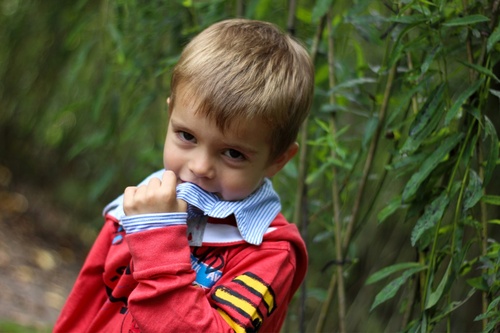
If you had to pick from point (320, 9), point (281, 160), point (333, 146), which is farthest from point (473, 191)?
point (320, 9)

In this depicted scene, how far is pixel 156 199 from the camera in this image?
1429 mm

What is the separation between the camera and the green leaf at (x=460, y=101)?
4.98 ft

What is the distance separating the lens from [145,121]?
11.1 feet

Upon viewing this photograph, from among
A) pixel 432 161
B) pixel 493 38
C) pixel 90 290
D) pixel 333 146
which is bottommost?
pixel 90 290

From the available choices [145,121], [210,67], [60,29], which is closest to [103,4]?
[145,121]

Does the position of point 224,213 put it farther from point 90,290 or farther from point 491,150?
point 491,150

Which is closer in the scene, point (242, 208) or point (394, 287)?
point (242, 208)

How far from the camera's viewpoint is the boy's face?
1.44 metres

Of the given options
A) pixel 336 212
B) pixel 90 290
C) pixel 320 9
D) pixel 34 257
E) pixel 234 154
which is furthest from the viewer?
pixel 34 257

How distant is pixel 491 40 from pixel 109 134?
5.51 feet

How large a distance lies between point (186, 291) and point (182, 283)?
20mm

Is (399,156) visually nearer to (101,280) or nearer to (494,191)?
(494,191)

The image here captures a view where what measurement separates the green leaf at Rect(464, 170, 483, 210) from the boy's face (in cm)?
41

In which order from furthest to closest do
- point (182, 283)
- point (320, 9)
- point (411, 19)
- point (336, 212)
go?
point (336, 212), point (320, 9), point (411, 19), point (182, 283)
